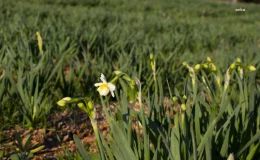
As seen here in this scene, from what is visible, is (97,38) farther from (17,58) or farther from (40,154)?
(40,154)

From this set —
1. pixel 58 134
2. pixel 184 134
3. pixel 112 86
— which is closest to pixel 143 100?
pixel 58 134

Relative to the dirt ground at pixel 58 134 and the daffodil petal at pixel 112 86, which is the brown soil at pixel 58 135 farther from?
the daffodil petal at pixel 112 86

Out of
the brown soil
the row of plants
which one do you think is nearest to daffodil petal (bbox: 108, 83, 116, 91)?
the row of plants

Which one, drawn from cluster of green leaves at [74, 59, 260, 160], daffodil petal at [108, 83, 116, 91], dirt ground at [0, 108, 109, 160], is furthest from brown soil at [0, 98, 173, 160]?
daffodil petal at [108, 83, 116, 91]

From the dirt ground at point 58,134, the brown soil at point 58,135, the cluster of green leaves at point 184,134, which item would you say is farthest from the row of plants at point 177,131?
the dirt ground at point 58,134

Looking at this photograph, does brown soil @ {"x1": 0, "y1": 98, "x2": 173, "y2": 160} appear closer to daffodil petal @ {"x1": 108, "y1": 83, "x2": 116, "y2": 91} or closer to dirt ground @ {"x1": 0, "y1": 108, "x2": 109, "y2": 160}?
dirt ground @ {"x1": 0, "y1": 108, "x2": 109, "y2": 160}

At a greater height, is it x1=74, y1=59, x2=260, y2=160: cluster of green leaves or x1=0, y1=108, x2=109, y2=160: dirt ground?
x1=74, y1=59, x2=260, y2=160: cluster of green leaves

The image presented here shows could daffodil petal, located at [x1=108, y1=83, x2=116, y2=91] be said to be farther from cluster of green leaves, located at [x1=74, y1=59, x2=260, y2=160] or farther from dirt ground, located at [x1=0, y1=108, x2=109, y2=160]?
dirt ground, located at [x1=0, y1=108, x2=109, y2=160]

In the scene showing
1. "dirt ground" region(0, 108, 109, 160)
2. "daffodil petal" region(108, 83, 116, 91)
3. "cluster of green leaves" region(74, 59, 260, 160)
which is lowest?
"dirt ground" region(0, 108, 109, 160)

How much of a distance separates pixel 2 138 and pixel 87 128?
0.44 meters

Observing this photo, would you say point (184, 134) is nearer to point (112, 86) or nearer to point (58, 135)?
point (112, 86)

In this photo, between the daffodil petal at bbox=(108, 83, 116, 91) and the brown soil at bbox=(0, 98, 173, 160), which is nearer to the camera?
the daffodil petal at bbox=(108, 83, 116, 91)

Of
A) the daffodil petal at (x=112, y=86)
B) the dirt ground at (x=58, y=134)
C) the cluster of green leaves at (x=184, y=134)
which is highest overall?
the daffodil petal at (x=112, y=86)

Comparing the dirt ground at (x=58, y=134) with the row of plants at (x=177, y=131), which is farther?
the dirt ground at (x=58, y=134)
